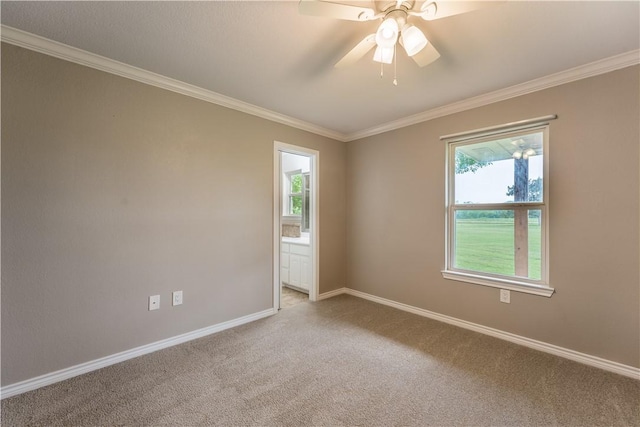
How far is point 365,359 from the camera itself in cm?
224

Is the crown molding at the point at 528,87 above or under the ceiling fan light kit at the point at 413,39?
above

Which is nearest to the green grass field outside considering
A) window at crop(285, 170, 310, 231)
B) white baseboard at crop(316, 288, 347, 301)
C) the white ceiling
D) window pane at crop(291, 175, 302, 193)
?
the white ceiling

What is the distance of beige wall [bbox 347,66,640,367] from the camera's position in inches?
79.7

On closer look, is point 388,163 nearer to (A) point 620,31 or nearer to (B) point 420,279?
(B) point 420,279

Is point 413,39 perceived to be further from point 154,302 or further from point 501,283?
point 154,302

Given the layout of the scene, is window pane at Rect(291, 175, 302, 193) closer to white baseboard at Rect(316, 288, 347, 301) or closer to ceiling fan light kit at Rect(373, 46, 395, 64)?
white baseboard at Rect(316, 288, 347, 301)

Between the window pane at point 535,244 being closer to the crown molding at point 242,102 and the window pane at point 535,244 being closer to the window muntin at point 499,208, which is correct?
the window muntin at point 499,208

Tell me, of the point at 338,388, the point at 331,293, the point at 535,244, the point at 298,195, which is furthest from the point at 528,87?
the point at 298,195

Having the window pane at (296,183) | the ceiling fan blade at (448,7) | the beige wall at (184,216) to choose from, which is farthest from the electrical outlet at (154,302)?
the window pane at (296,183)

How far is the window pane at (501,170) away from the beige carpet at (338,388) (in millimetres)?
1383

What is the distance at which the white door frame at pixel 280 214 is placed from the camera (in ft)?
10.5

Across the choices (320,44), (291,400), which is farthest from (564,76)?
(291,400)

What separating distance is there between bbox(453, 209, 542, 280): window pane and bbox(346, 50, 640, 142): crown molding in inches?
42.3

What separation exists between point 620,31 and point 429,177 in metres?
1.70
